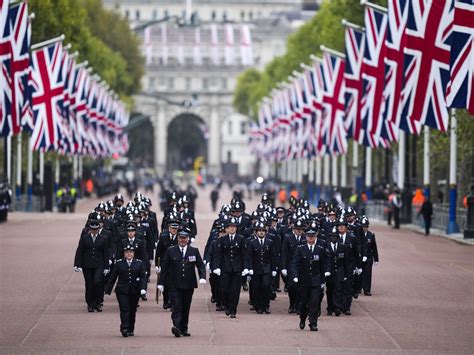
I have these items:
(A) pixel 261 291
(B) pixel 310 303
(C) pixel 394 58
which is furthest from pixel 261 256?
(C) pixel 394 58

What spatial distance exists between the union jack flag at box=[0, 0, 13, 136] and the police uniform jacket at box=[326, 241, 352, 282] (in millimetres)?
25334

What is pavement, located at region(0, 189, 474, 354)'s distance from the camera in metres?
24.4

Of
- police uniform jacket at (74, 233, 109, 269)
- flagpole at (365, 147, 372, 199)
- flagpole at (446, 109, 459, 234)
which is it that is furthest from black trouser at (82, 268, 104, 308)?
flagpole at (365, 147, 372, 199)

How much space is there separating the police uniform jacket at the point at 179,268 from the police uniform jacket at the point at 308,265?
180 centimetres

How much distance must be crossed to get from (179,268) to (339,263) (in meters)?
4.33

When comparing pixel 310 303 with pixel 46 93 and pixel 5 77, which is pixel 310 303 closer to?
pixel 5 77

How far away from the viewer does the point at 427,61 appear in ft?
155

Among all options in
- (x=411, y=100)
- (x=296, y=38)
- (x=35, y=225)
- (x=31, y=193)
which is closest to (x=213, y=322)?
(x=411, y=100)

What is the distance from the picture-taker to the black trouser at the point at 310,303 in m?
26.6

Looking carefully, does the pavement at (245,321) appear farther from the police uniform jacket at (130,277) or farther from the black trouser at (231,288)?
the police uniform jacket at (130,277)

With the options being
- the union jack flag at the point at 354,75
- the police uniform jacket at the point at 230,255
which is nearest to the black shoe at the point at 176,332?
the police uniform jacket at the point at 230,255

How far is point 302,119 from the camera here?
94375mm

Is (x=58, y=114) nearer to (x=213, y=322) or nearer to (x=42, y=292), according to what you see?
(x=42, y=292)

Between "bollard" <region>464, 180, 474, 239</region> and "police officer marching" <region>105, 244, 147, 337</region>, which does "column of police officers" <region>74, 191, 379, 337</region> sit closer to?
"police officer marching" <region>105, 244, 147, 337</region>
